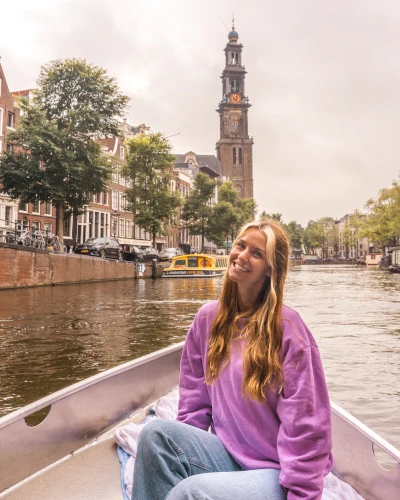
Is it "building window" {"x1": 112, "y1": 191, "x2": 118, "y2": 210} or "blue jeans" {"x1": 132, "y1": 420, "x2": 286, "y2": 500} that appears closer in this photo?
"blue jeans" {"x1": 132, "y1": 420, "x2": 286, "y2": 500}

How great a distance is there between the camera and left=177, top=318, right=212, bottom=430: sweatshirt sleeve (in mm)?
2271

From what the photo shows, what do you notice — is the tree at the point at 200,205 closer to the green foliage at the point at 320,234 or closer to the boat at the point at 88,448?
the boat at the point at 88,448

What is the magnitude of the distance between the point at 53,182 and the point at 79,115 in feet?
11.9

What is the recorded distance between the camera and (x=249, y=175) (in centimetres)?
8738

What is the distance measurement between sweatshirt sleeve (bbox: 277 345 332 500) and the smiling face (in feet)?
1.24

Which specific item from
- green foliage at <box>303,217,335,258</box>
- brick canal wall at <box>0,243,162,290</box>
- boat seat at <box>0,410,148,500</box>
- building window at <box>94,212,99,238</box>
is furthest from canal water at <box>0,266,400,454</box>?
green foliage at <box>303,217,335,258</box>

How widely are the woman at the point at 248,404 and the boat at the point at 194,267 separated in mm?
28998

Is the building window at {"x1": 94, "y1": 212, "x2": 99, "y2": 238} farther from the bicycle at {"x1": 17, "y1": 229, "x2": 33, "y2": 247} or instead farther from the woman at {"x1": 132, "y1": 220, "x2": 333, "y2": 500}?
the woman at {"x1": 132, "y1": 220, "x2": 333, "y2": 500}

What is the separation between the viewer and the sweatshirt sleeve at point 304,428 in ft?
5.79

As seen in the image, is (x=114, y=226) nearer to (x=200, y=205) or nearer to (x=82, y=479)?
(x=200, y=205)

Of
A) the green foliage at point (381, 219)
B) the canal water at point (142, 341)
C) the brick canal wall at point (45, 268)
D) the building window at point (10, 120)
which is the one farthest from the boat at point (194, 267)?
the green foliage at point (381, 219)

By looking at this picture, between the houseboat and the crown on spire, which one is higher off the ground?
the crown on spire

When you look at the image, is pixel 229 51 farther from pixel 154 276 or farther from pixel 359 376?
pixel 359 376

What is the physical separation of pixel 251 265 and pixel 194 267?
101 ft
